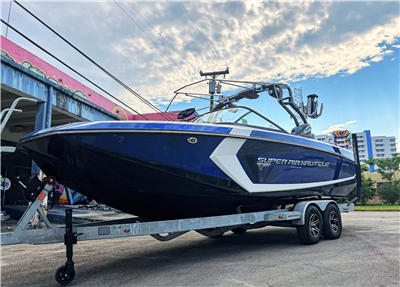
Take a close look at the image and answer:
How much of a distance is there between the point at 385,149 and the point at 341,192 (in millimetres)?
125314

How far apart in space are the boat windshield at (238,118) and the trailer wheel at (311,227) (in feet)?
4.98

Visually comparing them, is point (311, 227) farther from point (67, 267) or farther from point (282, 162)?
point (67, 267)

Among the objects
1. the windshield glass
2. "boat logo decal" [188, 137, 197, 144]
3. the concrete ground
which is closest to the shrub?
the concrete ground

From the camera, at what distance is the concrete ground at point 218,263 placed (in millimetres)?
3062

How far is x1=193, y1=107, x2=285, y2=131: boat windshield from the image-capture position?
175 inches

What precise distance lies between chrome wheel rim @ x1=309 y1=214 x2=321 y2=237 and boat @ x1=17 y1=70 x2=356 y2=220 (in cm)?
45

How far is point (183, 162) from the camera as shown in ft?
11.3

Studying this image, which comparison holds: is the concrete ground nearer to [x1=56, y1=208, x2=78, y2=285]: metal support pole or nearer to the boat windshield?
[x1=56, y1=208, x2=78, y2=285]: metal support pole

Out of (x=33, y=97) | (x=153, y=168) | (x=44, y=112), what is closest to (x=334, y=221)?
(x=153, y=168)

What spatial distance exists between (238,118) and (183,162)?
4.77ft

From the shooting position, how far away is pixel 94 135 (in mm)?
3090

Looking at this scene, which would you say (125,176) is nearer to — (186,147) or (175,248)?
(186,147)

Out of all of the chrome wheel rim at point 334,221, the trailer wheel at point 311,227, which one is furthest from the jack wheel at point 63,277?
the chrome wheel rim at point 334,221

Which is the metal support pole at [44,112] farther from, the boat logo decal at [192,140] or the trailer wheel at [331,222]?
the trailer wheel at [331,222]
